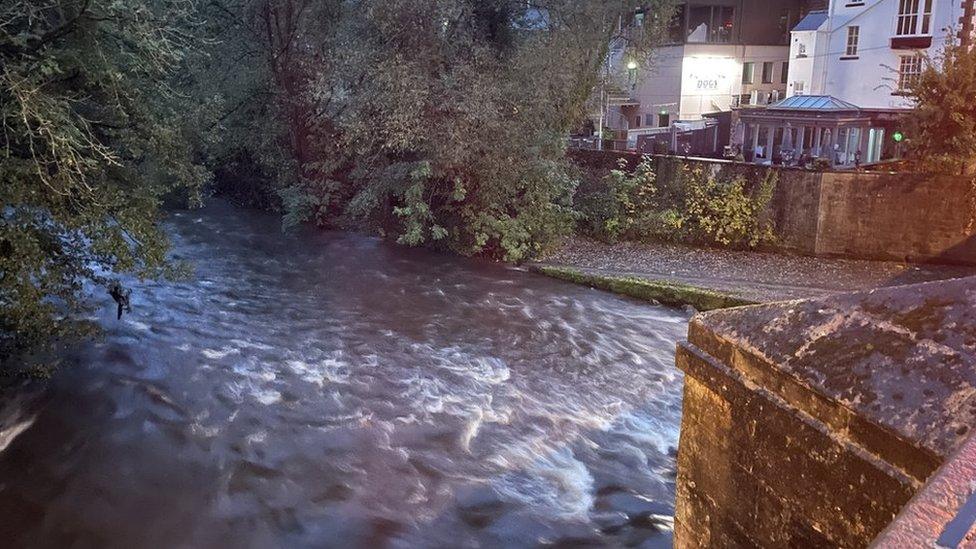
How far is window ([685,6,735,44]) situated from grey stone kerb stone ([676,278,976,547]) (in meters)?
43.0

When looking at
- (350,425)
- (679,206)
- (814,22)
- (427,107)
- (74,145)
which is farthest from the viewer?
(814,22)

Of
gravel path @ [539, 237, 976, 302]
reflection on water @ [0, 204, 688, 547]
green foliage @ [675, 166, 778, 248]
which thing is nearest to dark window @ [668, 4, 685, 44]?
green foliage @ [675, 166, 778, 248]

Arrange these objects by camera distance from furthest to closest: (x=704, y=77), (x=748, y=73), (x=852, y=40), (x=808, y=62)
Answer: (x=748, y=73), (x=704, y=77), (x=808, y=62), (x=852, y=40)

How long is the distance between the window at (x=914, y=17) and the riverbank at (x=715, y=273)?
1475cm

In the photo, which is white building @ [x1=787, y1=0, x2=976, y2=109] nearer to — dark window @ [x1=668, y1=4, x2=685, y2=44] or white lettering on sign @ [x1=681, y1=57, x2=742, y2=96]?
white lettering on sign @ [x1=681, y1=57, x2=742, y2=96]

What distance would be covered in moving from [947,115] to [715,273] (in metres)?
7.46

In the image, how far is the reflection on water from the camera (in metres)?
10.2

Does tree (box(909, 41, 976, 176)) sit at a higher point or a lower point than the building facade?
lower

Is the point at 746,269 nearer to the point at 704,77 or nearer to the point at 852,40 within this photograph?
the point at 852,40

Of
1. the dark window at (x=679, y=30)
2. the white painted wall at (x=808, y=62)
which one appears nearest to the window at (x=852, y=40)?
the white painted wall at (x=808, y=62)

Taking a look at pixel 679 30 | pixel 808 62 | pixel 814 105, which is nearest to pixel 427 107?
pixel 814 105

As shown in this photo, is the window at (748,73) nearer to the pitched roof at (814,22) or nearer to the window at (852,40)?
the pitched roof at (814,22)

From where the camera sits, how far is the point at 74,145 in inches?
433

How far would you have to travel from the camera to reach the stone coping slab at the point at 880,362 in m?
3.34
